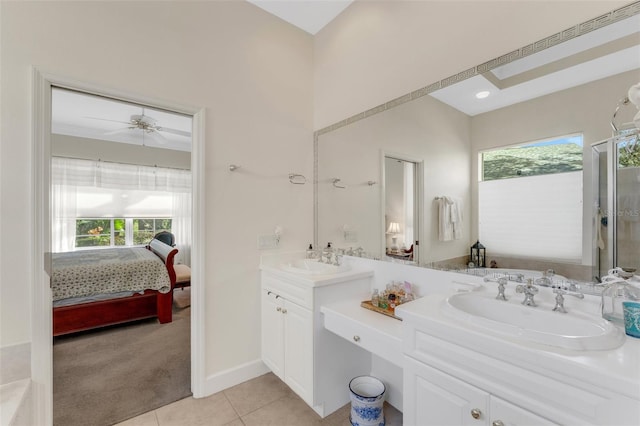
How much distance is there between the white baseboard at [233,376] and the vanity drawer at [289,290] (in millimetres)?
657

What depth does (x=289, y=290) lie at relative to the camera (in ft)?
6.62

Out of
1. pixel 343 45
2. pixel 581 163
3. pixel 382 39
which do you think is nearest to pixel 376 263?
pixel 581 163

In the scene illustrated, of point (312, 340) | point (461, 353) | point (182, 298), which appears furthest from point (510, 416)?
point (182, 298)

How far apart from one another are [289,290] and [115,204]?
528cm

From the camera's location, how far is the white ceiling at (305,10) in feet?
7.69

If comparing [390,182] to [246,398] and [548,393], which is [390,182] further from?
[246,398]

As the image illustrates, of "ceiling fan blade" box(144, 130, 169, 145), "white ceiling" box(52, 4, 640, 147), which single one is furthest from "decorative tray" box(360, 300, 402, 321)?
"ceiling fan blade" box(144, 130, 169, 145)

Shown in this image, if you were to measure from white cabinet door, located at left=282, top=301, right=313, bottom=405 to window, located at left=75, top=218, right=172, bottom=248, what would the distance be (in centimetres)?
523

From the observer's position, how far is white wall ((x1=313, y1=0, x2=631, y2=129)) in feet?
4.40

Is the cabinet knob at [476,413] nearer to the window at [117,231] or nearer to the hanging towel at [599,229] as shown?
the hanging towel at [599,229]

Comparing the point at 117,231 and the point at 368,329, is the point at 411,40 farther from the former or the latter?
the point at 117,231

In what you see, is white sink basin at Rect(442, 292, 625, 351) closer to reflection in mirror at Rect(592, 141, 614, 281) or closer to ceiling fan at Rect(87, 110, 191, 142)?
Answer: reflection in mirror at Rect(592, 141, 614, 281)

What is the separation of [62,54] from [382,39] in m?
2.08

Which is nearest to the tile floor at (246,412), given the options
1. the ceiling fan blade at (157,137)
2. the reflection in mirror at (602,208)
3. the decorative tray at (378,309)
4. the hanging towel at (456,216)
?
the decorative tray at (378,309)
